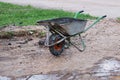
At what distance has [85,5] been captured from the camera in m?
15.6

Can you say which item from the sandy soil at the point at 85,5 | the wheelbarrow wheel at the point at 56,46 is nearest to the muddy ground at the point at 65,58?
the wheelbarrow wheel at the point at 56,46

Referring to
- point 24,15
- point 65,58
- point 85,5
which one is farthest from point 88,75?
point 85,5

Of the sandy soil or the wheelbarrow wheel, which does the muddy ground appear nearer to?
the wheelbarrow wheel

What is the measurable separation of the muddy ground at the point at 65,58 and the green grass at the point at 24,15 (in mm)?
1516

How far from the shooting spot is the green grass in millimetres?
11695

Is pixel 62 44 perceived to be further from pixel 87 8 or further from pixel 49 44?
pixel 87 8

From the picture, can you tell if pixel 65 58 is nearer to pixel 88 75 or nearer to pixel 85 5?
pixel 88 75

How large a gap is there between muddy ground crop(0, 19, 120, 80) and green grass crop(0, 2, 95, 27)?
59.7 inches

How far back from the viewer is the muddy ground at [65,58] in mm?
7918

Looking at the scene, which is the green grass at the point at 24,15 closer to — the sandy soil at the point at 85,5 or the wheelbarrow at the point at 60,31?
the sandy soil at the point at 85,5

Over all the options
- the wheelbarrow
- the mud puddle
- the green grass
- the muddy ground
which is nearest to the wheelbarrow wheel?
the wheelbarrow

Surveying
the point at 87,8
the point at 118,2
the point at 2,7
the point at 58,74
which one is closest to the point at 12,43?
the point at 58,74

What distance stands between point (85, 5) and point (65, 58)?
23.2ft

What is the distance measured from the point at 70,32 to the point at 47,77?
1.33 metres
